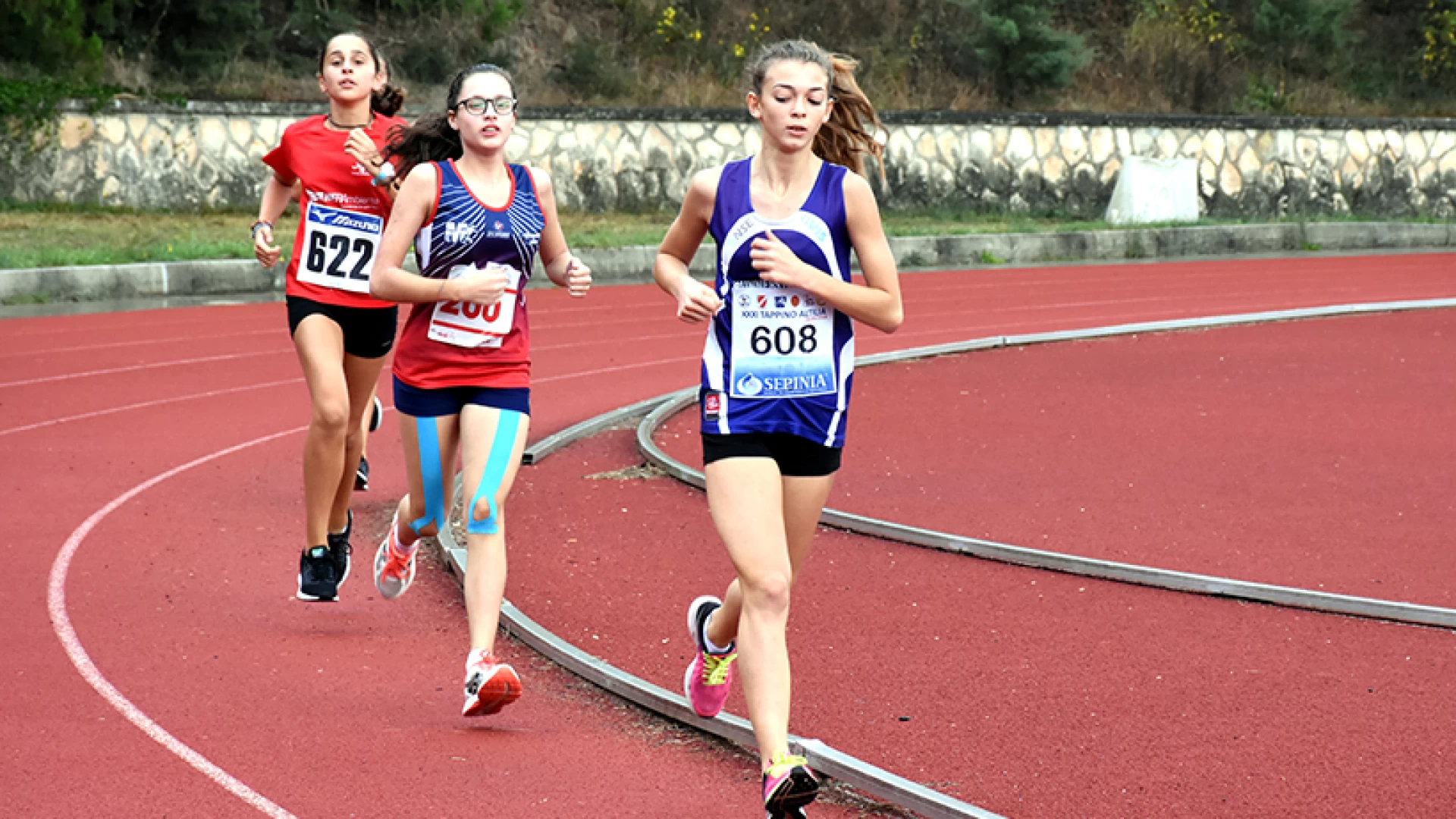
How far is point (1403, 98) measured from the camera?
33.5 metres

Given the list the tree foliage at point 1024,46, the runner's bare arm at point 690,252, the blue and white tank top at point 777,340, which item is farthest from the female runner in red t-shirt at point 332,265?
the tree foliage at point 1024,46

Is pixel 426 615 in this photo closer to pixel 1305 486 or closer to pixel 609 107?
pixel 1305 486

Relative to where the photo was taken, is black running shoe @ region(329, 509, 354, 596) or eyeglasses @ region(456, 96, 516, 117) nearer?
eyeglasses @ region(456, 96, 516, 117)

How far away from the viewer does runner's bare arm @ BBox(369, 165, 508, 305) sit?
5.52 metres

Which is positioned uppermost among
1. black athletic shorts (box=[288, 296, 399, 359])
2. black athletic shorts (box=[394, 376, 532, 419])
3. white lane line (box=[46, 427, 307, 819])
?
black athletic shorts (box=[288, 296, 399, 359])

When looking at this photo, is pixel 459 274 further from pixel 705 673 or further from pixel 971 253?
pixel 971 253

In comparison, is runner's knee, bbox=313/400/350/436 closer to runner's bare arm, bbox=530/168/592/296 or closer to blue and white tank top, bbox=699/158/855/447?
runner's bare arm, bbox=530/168/592/296

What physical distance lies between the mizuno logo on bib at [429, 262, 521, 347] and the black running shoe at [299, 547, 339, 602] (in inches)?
56.2

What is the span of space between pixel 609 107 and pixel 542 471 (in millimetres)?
17463

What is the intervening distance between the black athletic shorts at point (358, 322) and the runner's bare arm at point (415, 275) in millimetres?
1028

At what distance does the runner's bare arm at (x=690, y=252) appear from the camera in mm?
4719

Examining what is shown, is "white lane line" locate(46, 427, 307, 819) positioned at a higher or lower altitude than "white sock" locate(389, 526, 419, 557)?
lower

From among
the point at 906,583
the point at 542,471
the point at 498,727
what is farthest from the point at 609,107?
the point at 498,727

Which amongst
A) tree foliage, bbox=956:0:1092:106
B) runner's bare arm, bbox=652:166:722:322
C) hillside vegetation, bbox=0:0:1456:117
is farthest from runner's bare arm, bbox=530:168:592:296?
tree foliage, bbox=956:0:1092:106
